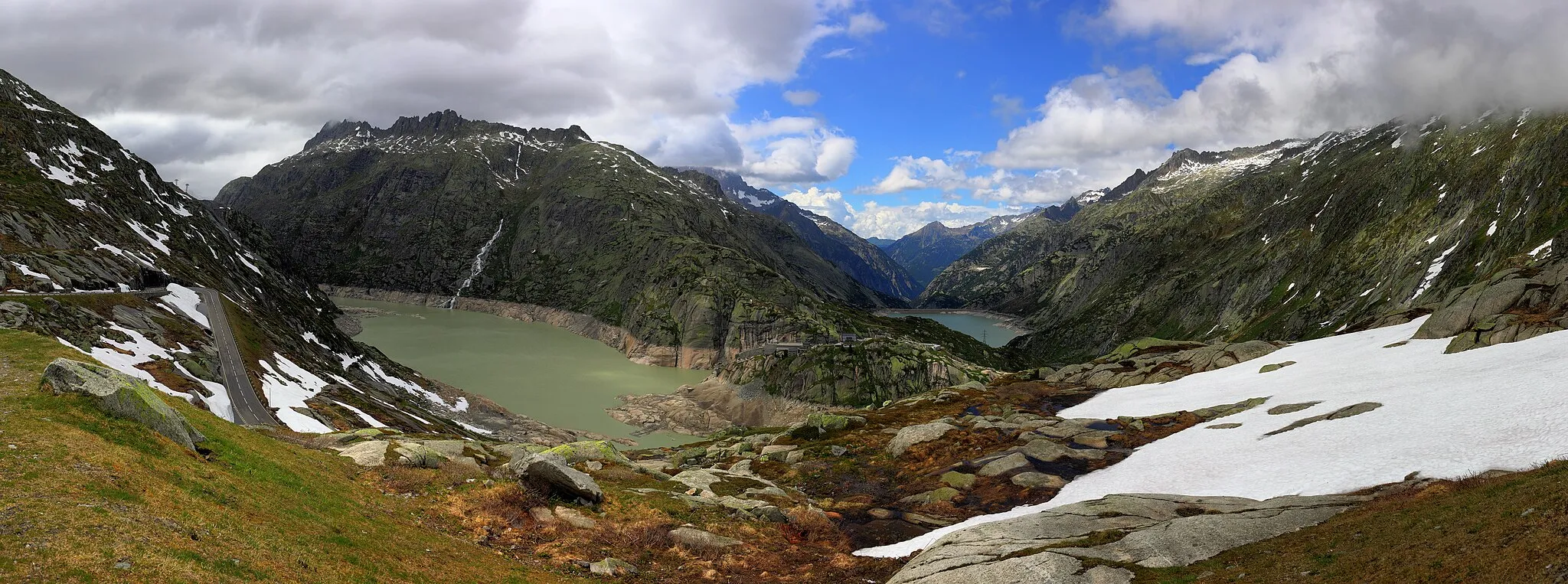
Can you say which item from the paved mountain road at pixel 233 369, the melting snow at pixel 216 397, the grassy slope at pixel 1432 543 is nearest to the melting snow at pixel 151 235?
the paved mountain road at pixel 233 369

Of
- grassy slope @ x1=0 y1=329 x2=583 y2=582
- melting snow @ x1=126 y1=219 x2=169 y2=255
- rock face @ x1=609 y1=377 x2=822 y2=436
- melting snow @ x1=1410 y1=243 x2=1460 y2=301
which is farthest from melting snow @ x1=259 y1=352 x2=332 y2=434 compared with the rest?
melting snow @ x1=1410 y1=243 x2=1460 y2=301

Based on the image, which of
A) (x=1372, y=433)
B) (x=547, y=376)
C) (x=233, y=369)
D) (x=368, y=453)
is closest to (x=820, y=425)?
(x=368, y=453)

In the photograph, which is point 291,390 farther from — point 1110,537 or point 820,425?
point 1110,537

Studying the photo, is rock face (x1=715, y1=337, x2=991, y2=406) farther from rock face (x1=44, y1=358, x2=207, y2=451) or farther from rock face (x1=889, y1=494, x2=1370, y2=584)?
rock face (x1=44, y1=358, x2=207, y2=451)

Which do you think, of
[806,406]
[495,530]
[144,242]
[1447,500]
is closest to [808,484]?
[495,530]

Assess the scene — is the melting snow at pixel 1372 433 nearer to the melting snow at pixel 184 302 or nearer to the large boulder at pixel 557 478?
the large boulder at pixel 557 478

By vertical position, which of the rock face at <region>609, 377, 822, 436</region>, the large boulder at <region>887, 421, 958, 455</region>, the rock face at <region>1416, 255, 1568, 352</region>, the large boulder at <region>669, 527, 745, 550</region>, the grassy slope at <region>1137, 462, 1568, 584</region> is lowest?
the rock face at <region>609, 377, 822, 436</region>
